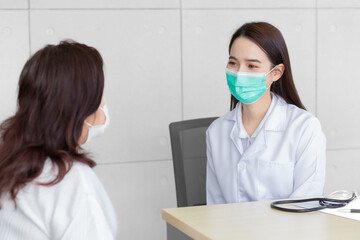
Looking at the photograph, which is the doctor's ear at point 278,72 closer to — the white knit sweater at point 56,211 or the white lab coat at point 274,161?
the white lab coat at point 274,161

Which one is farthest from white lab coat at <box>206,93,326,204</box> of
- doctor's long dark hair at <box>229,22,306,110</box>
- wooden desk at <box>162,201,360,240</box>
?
wooden desk at <box>162,201,360,240</box>

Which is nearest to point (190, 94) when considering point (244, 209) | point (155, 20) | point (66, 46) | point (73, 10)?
point (155, 20)

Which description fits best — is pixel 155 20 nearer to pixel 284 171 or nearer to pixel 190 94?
pixel 190 94

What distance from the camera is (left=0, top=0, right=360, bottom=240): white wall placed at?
297 cm

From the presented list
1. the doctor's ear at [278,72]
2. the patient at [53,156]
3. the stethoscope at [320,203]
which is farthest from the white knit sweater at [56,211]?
the doctor's ear at [278,72]

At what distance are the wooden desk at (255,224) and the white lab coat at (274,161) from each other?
1.18ft

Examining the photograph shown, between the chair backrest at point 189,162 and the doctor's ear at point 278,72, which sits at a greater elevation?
the doctor's ear at point 278,72

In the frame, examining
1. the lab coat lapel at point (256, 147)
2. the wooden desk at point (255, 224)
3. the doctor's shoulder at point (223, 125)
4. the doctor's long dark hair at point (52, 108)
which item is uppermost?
the doctor's long dark hair at point (52, 108)

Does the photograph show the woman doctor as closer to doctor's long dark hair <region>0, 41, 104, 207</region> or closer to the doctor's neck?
the doctor's neck

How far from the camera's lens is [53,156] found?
1.25 m

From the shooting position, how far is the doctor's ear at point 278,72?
2.30 metres

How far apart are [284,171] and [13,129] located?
1.19m

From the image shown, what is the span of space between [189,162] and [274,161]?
388 millimetres

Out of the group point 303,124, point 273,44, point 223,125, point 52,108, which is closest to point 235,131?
point 223,125
